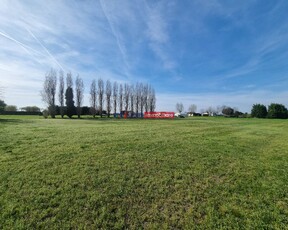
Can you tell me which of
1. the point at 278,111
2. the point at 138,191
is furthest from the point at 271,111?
the point at 138,191

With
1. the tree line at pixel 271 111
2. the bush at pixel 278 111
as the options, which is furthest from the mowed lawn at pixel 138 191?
the bush at pixel 278 111

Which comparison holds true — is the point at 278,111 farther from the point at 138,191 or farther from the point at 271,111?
the point at 138,191

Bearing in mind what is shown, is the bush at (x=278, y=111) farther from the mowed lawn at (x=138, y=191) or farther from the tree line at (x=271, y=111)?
the mowed lawn at (x=138, y=191)

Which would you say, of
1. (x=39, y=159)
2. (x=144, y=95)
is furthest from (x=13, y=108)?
(x=39, y=159)

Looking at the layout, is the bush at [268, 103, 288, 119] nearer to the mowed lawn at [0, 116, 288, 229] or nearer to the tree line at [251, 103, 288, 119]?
the tree line at [251, 103, 288, 119]

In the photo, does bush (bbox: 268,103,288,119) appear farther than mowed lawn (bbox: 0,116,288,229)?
Yes

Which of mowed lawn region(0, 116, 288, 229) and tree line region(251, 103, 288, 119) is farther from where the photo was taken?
tree line region(251, 103, 288, 119)

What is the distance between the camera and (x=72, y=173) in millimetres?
4121

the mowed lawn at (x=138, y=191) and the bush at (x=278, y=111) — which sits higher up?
the bush at (x=278, y=111)

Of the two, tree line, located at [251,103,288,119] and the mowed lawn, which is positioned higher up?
tree line, located at [251,103,288,119]

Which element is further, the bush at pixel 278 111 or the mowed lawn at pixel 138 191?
the bush at pixel 278 111

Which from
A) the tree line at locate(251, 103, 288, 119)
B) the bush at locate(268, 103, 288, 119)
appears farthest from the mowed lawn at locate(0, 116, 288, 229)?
the bush at locate(268, 103, 288, 119)

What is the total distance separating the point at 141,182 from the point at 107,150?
8.89 feet

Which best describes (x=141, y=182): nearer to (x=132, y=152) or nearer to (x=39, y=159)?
(x=132, y=152)
